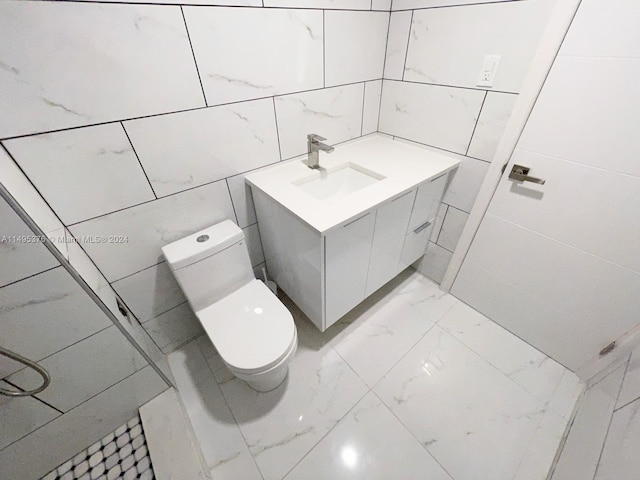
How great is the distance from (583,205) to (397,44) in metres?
1.14

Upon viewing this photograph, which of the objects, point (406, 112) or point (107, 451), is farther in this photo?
point (406, 112)

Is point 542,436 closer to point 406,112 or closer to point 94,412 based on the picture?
point 406,112

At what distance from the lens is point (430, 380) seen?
1.28 meters

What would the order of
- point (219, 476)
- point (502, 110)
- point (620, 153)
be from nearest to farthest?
point (620, 153) < point (219, 476) < point (502, 110)

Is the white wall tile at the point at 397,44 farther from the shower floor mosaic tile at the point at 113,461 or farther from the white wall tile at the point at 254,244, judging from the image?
the shower floor mosaic tile at the point at 113,461

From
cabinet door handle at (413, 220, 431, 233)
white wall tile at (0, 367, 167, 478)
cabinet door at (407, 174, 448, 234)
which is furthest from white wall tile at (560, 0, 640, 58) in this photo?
white wall tile at (0, 367, 167, 478)

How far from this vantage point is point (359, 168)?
52.9 inches

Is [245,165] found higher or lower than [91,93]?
lower

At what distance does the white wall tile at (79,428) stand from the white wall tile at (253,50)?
121 centimetres

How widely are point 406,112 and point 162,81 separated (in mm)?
1193

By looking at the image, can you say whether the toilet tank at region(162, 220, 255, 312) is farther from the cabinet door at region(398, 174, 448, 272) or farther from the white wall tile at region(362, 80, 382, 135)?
the white wall tile at region(362, 80, 382, 135)

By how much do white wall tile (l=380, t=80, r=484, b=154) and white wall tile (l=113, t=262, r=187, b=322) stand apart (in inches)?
57.7

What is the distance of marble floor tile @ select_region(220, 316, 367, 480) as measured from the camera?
1.06m

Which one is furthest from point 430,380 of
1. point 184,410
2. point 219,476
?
point 184,410
